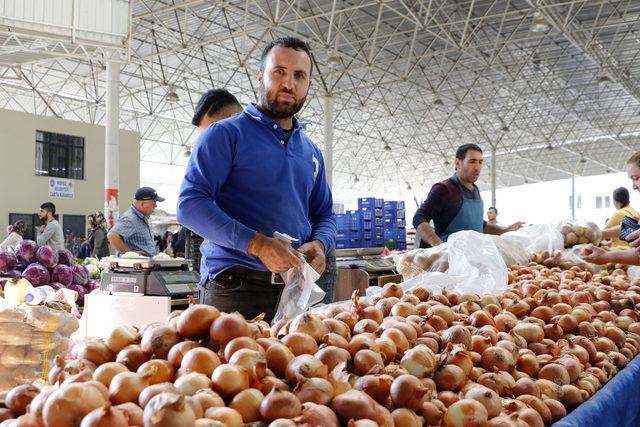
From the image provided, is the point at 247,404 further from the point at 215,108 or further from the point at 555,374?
the point at 215,108

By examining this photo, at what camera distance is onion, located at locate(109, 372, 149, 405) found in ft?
3.80

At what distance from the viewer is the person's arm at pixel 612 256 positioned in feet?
11.1

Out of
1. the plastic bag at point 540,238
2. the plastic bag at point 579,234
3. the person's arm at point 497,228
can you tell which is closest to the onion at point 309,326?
the plastic bag at point 540,238

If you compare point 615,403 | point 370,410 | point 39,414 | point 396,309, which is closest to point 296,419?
point 370,410

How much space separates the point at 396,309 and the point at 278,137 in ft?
2.54

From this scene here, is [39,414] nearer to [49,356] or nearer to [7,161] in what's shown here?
[49,356]

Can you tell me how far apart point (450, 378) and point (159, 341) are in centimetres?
71

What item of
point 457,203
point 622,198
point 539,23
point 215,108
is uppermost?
point 539,23

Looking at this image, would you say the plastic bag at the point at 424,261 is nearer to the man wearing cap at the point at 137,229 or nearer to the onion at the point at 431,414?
the onion at the point at 431,414

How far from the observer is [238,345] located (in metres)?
1.38

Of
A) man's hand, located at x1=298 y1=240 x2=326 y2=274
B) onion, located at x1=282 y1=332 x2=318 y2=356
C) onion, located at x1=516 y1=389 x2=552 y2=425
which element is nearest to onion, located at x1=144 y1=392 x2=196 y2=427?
onion, located at x1=282 y1=332 x2=318 y2=356

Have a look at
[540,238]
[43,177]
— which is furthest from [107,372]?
[43,177]

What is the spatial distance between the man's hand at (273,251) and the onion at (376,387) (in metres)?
0.77

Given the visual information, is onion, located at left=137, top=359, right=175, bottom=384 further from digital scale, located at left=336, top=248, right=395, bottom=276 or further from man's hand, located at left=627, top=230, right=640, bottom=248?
digital scale, located at left=336, top=248, right=395, bottom=276
